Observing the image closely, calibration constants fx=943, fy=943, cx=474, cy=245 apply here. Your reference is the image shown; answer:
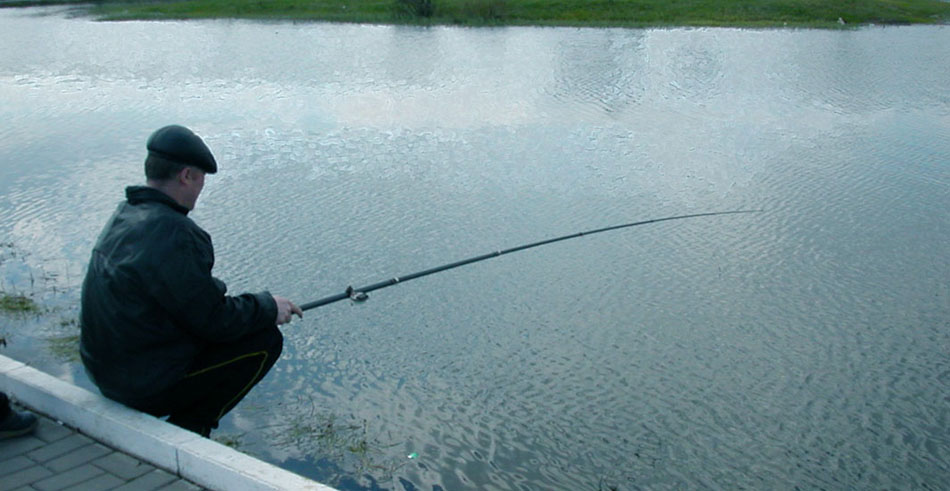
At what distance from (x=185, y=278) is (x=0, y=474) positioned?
114 cm

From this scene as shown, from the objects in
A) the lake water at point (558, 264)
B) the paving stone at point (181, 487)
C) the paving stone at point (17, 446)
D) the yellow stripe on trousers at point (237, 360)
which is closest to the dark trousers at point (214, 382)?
the yellow stripe on trousers at point (237, 360)

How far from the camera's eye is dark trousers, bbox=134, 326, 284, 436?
395cm

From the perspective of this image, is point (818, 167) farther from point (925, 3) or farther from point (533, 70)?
point (925, 3)

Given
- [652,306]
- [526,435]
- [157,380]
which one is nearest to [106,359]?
[157,380]

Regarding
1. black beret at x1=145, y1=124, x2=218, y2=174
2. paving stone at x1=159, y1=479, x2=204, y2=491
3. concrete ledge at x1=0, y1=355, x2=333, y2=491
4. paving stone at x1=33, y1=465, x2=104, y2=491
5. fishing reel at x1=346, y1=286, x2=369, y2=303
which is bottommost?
paving stone at x1=33, y1=465, x2=104, y2=491

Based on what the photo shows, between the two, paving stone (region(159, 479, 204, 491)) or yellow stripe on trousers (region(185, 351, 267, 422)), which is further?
yellow stripe on trousers (region(185, 351, 267, 422))

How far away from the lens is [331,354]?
21.0 ft

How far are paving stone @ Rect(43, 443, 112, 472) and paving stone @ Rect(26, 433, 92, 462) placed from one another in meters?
0.04

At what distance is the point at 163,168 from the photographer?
3830 mm

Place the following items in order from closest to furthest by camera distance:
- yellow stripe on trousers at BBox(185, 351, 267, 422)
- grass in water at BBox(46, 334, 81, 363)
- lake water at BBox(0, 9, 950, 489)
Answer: yellow stripe on trousers at BBox(185, 351, 267, 422) < lake water at BBox(0, 9, 950, 489) < grass in water at BBox(46, 334, 81, 363)

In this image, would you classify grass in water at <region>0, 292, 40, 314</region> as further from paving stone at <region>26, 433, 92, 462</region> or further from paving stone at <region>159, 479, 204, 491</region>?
paving stone at <region>159, 479, 204, 491</region>

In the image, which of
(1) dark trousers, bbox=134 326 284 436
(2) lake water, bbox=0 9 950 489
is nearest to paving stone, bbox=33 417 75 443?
(1) dark trousers, bbox=134 326 284 436

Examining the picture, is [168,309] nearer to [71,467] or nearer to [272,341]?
[272,341]

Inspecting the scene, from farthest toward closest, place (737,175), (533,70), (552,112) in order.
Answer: (533,70) < (552,112) < (737,175)
